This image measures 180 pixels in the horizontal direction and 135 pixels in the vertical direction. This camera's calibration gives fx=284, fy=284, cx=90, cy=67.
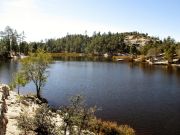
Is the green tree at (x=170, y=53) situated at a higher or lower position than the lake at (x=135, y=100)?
higher

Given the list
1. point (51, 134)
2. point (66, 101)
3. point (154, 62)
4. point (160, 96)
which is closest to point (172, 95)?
point (160, 96)

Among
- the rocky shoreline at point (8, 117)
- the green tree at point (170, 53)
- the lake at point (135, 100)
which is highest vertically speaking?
the green tree at point (170, 53)

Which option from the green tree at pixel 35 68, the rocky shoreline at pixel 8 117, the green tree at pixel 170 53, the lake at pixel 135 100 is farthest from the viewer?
the green tree at pixel 170 53

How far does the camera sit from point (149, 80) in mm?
A: 105750

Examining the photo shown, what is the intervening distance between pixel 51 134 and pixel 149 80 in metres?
82.0

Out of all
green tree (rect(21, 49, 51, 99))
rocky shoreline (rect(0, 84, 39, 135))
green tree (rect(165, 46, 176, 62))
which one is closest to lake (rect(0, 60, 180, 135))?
green tree (rect(21, 49, 51, 99))

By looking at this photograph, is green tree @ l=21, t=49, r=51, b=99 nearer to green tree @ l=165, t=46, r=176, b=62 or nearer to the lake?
the lake

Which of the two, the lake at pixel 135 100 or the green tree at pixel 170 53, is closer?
the lake at pixel 135 100

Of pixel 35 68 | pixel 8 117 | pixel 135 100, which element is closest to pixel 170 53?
pixel 135 100

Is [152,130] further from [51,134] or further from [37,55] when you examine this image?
[37,55]

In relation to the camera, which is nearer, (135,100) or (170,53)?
(135,100)

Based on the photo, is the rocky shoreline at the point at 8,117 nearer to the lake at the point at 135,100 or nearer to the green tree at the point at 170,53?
the lake at the point at 135,100

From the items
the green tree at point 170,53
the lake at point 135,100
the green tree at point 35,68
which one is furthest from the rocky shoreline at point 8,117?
the green tree at point 170,53

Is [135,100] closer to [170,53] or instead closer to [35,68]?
[35,68]
